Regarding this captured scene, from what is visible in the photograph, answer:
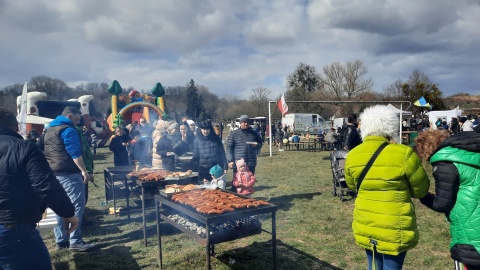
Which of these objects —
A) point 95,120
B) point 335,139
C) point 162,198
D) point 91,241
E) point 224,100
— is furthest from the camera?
point 224,100

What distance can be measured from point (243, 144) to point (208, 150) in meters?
0.76

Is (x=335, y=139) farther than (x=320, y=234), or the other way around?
(x=335, y=139)

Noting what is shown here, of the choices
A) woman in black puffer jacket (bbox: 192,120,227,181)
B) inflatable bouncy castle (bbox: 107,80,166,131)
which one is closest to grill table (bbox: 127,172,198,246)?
woman in black puffer jacket (bbox: 192,120,227,181)

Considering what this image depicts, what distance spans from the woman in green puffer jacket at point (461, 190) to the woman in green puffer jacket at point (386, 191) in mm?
192

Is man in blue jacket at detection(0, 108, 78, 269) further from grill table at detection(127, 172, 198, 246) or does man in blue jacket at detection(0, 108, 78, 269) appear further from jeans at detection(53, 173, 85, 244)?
grill table at detection(127, 172, 198, 246)

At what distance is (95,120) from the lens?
982 inches

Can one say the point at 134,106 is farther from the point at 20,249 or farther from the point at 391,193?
the point at 391,193

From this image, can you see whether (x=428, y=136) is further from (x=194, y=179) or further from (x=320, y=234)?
(x=194, y=179)

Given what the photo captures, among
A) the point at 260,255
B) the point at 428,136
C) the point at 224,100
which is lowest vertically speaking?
the point at 260,255

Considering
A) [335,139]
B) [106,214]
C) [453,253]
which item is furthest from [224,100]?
[453,253]

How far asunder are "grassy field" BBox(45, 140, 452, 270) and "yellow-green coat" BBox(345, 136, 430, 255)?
2.03m

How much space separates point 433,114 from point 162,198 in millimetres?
32502

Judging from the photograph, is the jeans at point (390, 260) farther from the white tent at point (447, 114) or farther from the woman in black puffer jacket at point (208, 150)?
the white tent at point (447, 114)

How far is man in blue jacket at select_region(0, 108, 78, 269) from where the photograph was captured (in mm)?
2404
